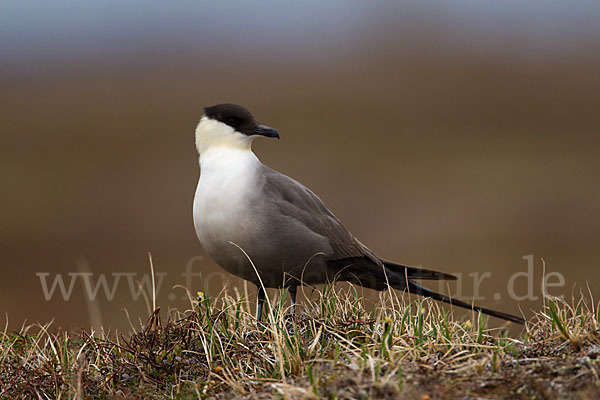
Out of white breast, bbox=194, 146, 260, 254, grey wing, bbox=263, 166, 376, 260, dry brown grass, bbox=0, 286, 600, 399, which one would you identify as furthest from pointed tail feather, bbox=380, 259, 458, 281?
white breast, bbox=194, 146, 260, 254

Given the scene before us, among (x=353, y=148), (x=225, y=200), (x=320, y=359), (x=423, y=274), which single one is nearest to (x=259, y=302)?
(x=225, y=200)

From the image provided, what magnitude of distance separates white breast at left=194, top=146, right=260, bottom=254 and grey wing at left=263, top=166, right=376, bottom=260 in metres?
0.15

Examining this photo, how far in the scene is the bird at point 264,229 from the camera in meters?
4.27

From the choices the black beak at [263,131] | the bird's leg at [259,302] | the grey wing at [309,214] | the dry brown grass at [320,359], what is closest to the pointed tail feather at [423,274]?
the grey wing at [309,214]

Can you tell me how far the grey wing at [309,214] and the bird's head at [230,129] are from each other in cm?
26

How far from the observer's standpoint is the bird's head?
4.71 m

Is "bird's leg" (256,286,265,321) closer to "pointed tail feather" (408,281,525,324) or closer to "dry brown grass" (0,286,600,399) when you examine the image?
"dry brown grass" (0,286,600,399)

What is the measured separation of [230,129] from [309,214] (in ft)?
2.46

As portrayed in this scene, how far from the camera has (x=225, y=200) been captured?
431cm

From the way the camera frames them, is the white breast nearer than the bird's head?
Yes

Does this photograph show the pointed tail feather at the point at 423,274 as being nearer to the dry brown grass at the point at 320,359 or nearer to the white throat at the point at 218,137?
the dry brown grass at the point at 320,359

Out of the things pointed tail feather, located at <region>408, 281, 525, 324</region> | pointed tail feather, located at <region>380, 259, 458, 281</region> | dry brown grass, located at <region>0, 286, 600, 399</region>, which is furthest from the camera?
pointed tail feather, located at <region>380, 259, 458, 281</region>

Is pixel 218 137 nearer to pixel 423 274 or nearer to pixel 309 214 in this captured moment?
pixel 309 214

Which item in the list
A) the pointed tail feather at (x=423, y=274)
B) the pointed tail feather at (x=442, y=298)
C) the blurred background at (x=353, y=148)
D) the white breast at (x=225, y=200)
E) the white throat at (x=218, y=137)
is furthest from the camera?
the blurred background at (x=353, y=148)
